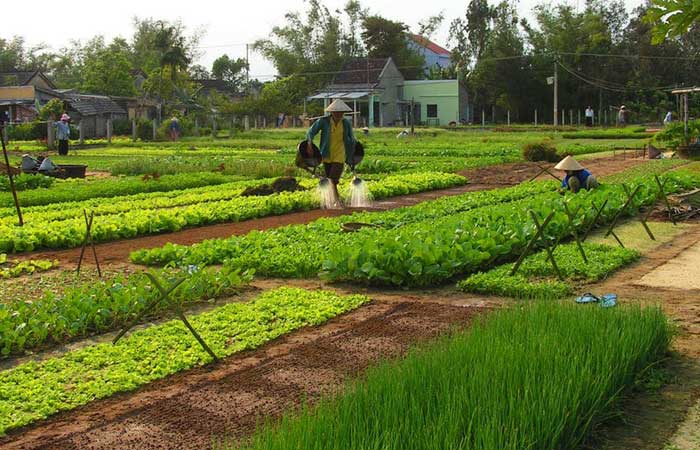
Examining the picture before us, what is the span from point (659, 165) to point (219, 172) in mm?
11846

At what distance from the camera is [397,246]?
31.6 ft

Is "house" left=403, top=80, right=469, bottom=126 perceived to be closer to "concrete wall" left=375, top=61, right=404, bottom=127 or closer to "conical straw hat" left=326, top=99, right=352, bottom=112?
"concrete wall" left=375, top=61, right=404, bottom=127

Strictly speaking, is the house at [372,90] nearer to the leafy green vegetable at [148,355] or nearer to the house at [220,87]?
the house at [220,87]

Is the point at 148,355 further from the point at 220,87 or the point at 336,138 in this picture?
the point at 220,87

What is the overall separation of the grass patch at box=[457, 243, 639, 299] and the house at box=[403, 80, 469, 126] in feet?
195

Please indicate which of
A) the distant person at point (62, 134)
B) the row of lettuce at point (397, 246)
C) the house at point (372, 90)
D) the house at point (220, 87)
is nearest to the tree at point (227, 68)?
the house at point (220, 87)

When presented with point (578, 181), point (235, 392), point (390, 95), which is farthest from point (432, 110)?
point (235, 392)

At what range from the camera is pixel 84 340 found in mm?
7438

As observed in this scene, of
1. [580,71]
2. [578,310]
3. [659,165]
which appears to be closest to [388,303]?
[578,310]

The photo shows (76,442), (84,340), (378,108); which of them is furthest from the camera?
(378,108)

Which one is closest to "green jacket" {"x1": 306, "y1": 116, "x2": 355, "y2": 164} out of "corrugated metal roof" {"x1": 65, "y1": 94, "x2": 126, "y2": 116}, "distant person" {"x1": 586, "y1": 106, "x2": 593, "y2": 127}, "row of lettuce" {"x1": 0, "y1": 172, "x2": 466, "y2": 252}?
"row of lettuce" {"x1": 0, "y1": 172, "x2": 466, "y2": 252}

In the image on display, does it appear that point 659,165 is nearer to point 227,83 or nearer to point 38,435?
point 38,435

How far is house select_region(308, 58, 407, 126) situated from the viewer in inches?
2778

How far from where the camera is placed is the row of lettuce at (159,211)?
496 inches
